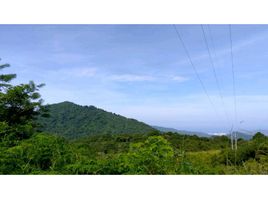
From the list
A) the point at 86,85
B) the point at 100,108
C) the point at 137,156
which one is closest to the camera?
the point at 137,156

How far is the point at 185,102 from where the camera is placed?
4.66 meters

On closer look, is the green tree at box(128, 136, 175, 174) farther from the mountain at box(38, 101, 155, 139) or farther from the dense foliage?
the mountain at box(38, 101, 155, 139)

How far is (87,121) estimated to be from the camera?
176 inches

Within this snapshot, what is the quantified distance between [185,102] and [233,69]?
2.27 feet

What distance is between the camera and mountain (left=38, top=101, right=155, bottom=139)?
4.29m

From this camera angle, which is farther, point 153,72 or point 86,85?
point 153,72

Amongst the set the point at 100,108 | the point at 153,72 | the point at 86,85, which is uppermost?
the point at 153,72

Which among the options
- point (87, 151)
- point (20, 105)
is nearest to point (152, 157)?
point (87, 151)

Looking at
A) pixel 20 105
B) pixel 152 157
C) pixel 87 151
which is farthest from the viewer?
pixel 20 105

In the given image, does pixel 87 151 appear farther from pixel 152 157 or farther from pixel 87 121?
pixel 87 121

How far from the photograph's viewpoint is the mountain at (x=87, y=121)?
429 centimetres

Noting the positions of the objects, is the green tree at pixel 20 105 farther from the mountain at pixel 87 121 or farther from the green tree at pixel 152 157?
the green tree at pixel 152 157
